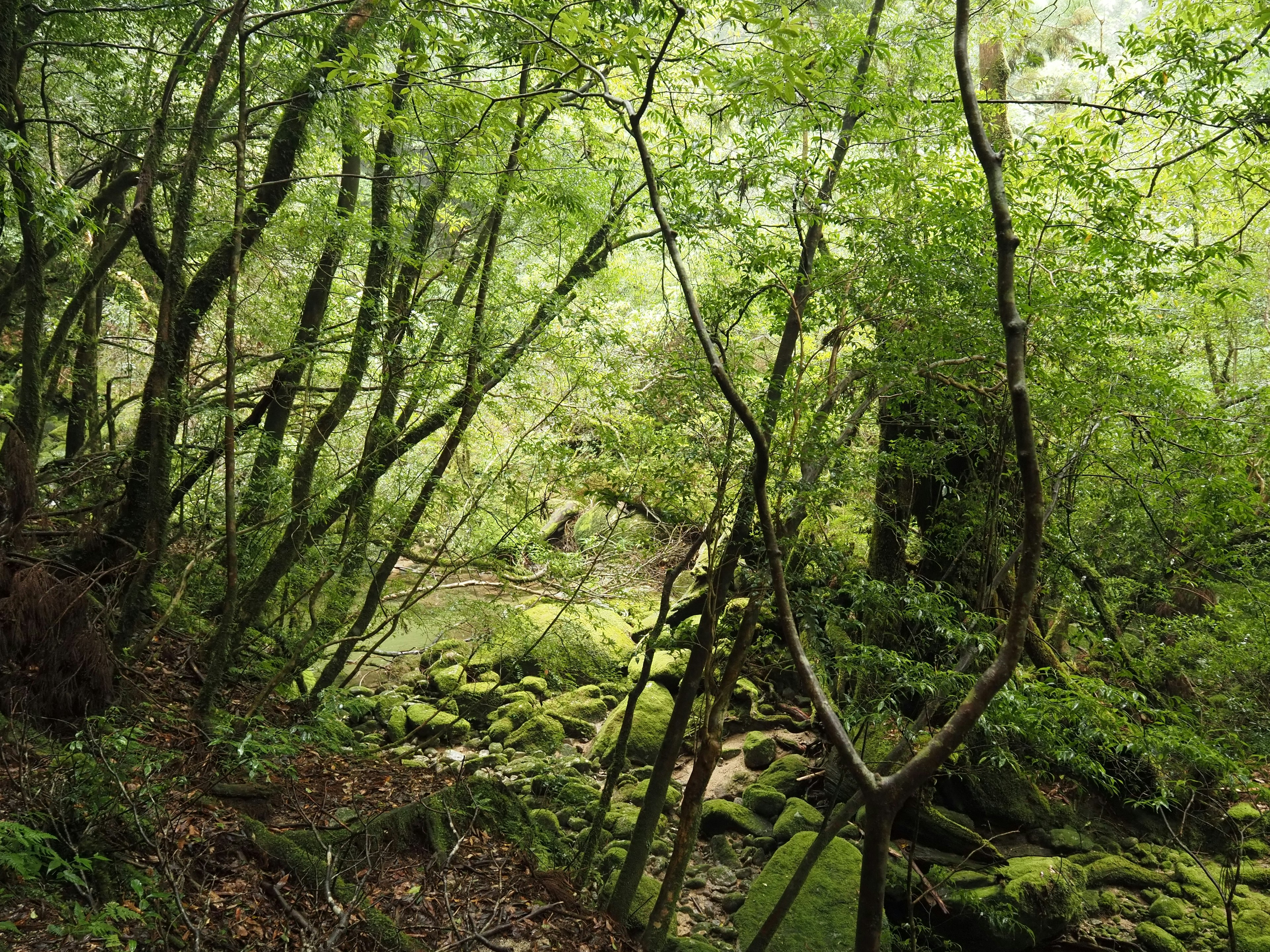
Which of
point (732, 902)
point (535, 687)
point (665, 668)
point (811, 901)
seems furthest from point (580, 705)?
point (811, 901)

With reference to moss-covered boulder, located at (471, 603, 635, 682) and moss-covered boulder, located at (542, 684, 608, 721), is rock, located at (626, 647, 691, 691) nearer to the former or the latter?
moss-covered boulder, located at (471, 603, 635, 682)

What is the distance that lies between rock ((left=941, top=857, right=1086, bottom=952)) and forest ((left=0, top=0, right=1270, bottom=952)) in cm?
4

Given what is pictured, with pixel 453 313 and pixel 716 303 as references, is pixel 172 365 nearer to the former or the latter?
pixel 453 313

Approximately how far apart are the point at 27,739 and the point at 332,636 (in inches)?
151

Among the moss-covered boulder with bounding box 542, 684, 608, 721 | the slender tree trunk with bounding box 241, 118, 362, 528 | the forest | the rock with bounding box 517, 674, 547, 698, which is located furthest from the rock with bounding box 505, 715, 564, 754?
the slender tree trunk with bounding box 241, 118, 362, 528

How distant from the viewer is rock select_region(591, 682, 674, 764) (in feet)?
31.8

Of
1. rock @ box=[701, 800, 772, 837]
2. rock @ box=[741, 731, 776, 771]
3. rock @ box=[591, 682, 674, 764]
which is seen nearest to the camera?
rock @ box=[701, 800, 772, 837]

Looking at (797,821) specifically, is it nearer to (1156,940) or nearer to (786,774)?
(786,774)

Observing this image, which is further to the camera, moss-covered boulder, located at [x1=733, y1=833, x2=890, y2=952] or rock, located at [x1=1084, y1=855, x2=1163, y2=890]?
rock, located at [x1=1084, y1=855, x2=1163, y2=890]

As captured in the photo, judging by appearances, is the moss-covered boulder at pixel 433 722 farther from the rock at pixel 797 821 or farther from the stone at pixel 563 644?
the rock at pixel 797 821

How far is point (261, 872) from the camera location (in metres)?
4.18

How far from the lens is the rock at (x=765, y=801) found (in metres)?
8.59

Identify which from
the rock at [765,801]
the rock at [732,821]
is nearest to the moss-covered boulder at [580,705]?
the rock at [732,821]

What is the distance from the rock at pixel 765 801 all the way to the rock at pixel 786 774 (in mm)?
76
